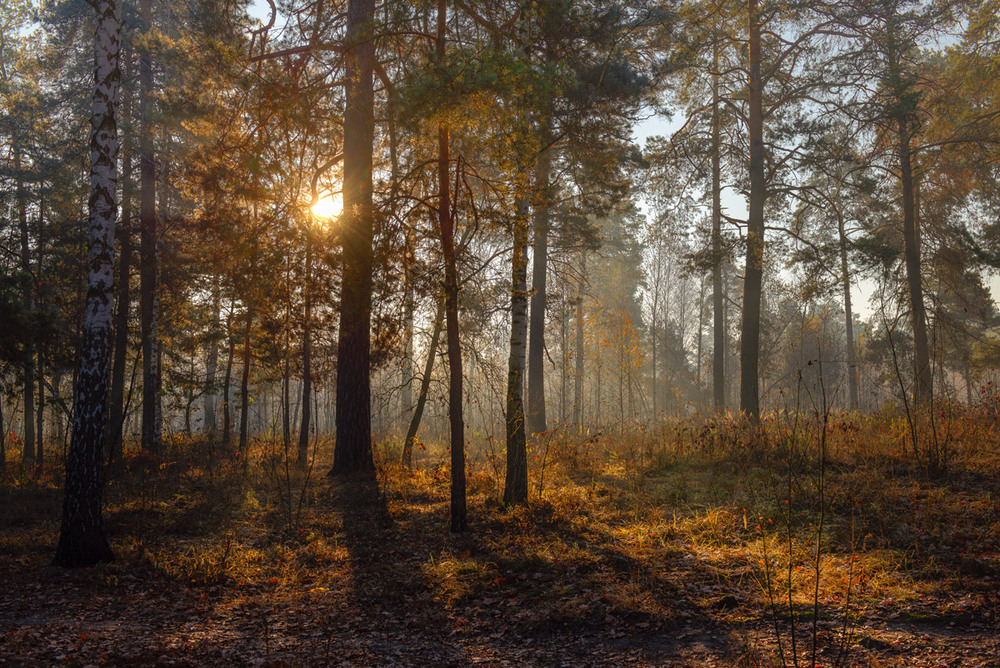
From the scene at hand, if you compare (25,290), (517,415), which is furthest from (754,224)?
(25,290)

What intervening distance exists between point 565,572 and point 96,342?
571 centimetres

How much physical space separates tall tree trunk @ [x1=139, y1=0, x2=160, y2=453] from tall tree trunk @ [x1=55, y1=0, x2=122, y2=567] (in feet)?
24.9

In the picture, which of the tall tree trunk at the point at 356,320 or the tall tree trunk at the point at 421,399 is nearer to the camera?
the tall tree trunk at the point at 356,320

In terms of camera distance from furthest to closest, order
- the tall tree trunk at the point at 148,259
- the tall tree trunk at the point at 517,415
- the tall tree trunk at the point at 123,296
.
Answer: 1. the tall tree trunk at the point at 148,259
2. the tall tree trunk at the point at 123,296
3. the tall tree trunk at the point at 517,415

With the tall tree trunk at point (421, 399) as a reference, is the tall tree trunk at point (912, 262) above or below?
above

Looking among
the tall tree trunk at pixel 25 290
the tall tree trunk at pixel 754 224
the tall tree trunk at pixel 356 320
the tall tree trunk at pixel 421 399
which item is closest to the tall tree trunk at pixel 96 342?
the tall tree trunk at pixel 356 320

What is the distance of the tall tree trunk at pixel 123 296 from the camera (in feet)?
42.4

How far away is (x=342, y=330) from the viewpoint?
10664 millimetres

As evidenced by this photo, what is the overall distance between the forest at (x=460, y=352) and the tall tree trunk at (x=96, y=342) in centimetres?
3

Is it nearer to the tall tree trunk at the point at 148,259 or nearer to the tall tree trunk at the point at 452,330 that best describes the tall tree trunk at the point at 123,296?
the tall tree trunk at the point at 148,259

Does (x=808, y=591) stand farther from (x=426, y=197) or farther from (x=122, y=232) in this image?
(x=122, y=232)

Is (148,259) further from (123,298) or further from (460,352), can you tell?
(460,352)

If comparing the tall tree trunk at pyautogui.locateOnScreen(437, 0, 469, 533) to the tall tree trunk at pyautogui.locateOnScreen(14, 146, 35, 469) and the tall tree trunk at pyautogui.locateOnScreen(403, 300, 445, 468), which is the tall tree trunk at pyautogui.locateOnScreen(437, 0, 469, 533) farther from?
the tall tree trunk at pyautogui.locateOnScreen(14, 146, 35, 469)

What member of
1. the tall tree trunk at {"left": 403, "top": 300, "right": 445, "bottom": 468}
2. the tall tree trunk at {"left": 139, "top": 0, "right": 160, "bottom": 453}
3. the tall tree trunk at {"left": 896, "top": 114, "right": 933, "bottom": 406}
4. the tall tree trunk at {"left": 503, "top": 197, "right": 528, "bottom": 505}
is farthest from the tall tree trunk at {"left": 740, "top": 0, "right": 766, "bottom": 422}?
the tall tree trunk at {"left": 139, "top": 0, "right": 160, "bottom": 453}
